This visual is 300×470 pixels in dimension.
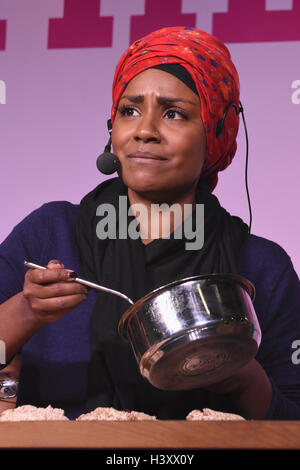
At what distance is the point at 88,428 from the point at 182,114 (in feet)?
2.38

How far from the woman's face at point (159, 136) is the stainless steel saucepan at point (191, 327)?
379 millimetres

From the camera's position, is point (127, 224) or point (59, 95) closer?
point (127, 224)

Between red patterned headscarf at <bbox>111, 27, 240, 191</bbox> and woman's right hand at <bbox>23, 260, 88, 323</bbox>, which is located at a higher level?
red patterned headscarf at <bbox>111, 27, 240, 191</bbox>

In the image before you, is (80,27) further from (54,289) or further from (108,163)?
(54,289)

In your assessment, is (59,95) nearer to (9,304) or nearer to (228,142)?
(228,142)

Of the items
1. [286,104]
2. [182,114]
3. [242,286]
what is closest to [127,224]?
[182,114]

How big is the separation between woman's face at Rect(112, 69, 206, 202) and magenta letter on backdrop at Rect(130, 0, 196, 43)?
46cm

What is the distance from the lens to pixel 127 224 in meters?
1.37

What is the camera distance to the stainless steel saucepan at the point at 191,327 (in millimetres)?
890

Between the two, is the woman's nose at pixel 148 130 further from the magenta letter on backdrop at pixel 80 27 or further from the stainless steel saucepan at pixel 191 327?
the magenta letter on backdrop at pixel 80 27

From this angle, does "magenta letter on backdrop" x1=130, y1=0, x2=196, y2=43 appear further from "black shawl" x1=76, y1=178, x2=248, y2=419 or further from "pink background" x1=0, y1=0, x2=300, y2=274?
"black shawl" x1=76, y1=178, x2=248, y2=419

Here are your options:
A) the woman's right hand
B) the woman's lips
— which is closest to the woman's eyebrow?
the woman's lips

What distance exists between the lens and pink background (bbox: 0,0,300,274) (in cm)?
170

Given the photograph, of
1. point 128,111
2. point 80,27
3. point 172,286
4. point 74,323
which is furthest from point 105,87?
point 172,286
